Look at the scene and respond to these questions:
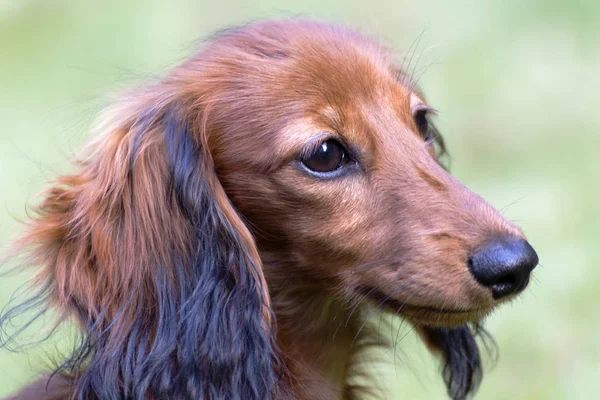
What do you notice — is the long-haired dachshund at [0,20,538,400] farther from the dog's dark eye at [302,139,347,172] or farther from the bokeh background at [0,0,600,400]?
the bokeh background at [0,0,600,400]

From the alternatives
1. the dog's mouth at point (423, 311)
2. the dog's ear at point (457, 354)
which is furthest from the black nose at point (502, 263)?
the dog's ear at point (457, 354)

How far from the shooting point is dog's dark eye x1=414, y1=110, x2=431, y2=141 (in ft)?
14.0

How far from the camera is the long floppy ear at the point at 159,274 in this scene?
144 inches

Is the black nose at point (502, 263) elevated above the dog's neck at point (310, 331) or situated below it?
above

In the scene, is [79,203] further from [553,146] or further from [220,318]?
[553,146]

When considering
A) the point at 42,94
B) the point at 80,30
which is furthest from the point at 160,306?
the point at 80,30

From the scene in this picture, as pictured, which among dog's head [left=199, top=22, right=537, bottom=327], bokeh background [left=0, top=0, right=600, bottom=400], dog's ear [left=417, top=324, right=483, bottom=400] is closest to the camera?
dog's head [left=199, top=22, right=537, bottom=327]

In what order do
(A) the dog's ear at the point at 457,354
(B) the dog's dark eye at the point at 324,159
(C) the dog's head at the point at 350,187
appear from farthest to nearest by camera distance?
1. (A) the dog's ear at the point at 457,354
2. (B) the dog's dark eye at the point at 324,159
3. (C) the dog's head at the point at 350,187

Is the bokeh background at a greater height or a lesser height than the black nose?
lesser

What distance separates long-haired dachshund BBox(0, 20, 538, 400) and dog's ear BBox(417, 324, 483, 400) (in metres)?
0.70

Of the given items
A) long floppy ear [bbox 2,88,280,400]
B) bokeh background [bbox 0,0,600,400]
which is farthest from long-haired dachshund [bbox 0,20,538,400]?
bokeh background [bbox 0,0,600,400]

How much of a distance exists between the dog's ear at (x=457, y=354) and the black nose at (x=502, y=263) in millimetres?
1035

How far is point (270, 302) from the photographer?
3.92 meters

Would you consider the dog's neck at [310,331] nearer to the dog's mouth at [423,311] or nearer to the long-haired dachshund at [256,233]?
the long-haired dachshund at [256,233]
